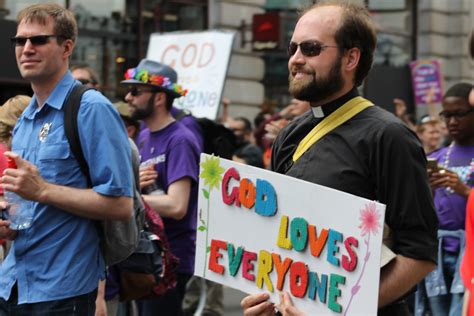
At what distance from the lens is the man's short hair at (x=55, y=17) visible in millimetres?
4449

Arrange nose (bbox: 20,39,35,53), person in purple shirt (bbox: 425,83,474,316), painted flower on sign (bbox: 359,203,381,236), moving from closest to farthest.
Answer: painted flower on sign (bbox: 359,203,381,236), nose (bbox: 20,39,35,53), person in purple shirt (bbox: 425,83,474,316)

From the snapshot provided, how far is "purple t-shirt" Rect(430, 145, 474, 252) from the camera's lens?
Result: 7004 millimetres

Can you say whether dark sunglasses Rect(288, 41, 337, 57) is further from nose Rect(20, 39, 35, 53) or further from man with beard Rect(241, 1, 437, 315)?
nose Rect(20, 39, 35, 53)

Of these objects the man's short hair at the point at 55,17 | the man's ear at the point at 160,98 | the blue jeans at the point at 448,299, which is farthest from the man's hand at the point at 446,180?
the man's short hair at the point at 55,17

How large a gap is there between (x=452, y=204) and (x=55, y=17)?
342 cm

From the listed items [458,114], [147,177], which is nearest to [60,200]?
[147,177]

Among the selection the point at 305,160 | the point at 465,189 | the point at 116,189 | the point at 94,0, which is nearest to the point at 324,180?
the point at 305,160

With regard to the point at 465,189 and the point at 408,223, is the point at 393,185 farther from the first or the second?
the point at 465,189

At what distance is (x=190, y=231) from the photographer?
6941 mm

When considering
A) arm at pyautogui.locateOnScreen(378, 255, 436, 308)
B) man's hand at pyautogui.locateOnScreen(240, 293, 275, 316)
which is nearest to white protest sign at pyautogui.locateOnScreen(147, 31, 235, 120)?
man's hand at pyautogui.locateOnScreen(240, 293, 275, 316)

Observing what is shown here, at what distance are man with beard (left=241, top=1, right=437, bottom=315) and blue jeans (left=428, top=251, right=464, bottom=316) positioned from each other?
337 cm

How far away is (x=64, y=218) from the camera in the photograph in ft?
14.0

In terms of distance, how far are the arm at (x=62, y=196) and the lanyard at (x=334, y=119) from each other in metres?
0.96

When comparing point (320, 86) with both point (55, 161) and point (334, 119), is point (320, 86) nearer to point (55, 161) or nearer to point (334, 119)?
point (334, 119)
